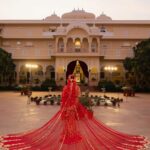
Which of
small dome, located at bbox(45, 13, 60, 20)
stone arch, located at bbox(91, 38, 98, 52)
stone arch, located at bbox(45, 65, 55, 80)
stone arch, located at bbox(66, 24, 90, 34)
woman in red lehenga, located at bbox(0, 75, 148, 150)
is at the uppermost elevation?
small dome, located at bbox(45, 13, 60, 20)

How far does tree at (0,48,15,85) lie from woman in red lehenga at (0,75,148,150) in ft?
95.9

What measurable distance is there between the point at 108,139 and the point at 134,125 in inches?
154

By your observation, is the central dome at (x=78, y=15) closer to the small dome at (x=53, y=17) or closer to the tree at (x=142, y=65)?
the small dome at (x=53, y=17)

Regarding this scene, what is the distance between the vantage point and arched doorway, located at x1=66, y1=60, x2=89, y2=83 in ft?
134

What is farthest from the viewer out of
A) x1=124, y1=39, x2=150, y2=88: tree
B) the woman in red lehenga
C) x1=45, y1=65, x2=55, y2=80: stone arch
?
x1=45, y1=65, x2=55, y2=80: stone arch

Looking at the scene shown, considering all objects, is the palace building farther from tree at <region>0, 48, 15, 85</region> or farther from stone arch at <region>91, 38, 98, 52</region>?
tree at <region>0, 48, 15, 85</region>

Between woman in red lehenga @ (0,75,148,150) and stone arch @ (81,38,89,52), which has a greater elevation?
stone arch @ (81,38,89,52)

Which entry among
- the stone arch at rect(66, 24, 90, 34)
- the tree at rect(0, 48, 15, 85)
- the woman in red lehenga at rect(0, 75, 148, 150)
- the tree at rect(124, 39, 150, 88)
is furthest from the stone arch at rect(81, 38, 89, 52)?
the woman in red lehenga at rect(0, 75, 148, 150)

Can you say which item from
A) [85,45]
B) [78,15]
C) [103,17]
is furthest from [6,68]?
[103,17]

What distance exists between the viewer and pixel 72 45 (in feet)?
135

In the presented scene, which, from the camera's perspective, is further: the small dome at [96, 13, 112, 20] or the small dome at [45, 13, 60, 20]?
the small dome at [96, 13, 112, 20]

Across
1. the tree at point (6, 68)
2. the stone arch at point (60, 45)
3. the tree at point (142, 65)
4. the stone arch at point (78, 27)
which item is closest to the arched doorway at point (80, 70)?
the stone arch at point (60, 45)

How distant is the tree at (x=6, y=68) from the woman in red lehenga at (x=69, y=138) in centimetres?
2924

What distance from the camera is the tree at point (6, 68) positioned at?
1463 inches
